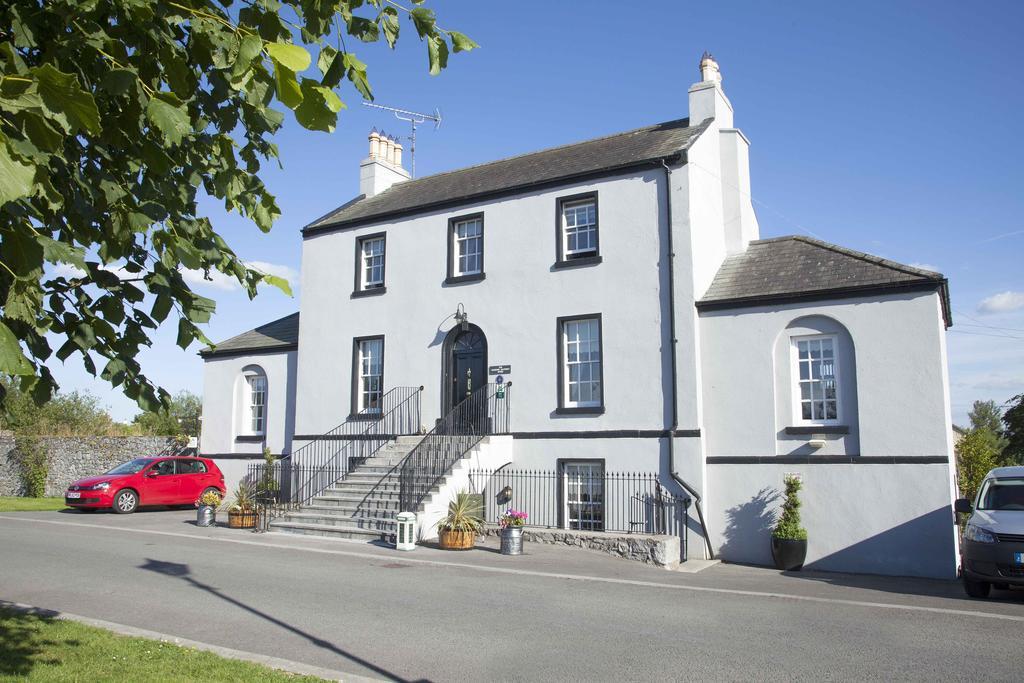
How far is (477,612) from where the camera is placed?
10.1 meters

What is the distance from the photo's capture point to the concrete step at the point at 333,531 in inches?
663

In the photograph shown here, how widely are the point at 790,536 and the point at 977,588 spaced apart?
3.56 meters

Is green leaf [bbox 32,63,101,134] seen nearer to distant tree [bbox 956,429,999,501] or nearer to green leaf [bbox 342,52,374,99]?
green leaf [bbox 342,52,374,99]

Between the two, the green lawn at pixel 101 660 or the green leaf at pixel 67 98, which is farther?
the green lawn at pixel 101 660

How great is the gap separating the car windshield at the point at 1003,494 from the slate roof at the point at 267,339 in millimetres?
17935

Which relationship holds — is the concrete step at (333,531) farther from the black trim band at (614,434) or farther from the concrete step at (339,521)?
the black trim band at (614,434)

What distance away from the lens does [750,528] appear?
16.1m

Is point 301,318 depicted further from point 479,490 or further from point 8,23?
point 8,23

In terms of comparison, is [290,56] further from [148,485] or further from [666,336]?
[148,485]

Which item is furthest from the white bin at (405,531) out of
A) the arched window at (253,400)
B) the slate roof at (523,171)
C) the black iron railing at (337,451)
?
the arched window at (253,400)

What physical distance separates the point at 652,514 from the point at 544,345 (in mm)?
4612

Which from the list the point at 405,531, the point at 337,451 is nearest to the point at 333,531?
the point at 405,531

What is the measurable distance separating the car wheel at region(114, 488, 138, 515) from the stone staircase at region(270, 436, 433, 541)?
21.7ft

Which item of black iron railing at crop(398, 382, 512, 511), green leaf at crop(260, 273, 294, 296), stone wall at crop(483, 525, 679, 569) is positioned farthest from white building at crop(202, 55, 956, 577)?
green leaf at crop(260, 273, 294, 296)
